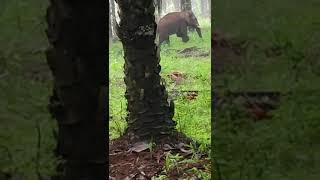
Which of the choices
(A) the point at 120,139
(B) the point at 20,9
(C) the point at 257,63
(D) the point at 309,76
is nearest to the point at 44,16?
(B) the point at 20,9

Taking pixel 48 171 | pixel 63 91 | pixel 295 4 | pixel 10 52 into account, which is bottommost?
pixel 48 171

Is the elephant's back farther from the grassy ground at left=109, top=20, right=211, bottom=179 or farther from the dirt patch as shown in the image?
the dirt patch

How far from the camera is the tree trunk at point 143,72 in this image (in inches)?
187

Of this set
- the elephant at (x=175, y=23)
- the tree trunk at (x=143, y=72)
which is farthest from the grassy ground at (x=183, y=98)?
the elephant at (x=175, y=23)

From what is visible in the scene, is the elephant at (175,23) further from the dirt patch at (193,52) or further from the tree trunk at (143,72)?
the tree trunk at (143,72)

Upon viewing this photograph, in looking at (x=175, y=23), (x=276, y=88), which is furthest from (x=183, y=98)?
(x=175, y=23)

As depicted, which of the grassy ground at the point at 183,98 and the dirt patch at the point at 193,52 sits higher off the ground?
the dirt patch at the point at 193,52

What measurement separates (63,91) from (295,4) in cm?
65

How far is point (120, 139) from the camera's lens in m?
5.19

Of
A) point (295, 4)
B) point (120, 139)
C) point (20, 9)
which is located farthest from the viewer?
point (120, 139)

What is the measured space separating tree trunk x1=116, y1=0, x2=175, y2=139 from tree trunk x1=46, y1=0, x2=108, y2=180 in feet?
10.5

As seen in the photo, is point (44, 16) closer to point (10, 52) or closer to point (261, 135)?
point (10, 52)

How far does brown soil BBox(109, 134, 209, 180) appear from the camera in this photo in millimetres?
4160

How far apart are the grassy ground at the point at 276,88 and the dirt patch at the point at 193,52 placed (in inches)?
534
